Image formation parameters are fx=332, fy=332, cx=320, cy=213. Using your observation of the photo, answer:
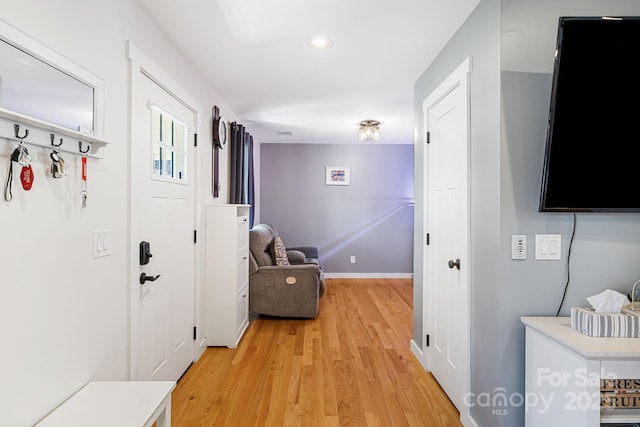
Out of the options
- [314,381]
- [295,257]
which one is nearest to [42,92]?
[314,381]

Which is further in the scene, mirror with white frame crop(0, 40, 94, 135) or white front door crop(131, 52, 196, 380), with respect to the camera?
white front door crop(131, 52, 196, 380)

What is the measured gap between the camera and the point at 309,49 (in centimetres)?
244

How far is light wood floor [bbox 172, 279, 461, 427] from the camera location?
2049mm

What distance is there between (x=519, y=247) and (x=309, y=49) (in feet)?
6.27

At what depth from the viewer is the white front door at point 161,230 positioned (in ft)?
6.19

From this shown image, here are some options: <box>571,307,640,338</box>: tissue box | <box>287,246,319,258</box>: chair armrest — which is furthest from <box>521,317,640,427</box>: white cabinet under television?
<box>287,246,319,258</box>: chair armrest

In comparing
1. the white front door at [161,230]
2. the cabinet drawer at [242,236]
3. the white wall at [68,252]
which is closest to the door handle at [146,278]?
the white front door at [161,230]

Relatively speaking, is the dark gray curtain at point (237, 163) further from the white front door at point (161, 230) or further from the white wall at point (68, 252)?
the white wall at point (68, 252)

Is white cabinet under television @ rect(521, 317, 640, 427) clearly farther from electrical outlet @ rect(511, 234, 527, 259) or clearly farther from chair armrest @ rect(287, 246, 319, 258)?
chair armrest @ rect(287, 246, 319, 258)

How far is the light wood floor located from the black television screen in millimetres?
1507

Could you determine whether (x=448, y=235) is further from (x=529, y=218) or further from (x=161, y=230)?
(x=161, y=230)

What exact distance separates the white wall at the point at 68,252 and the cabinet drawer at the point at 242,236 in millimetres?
1390

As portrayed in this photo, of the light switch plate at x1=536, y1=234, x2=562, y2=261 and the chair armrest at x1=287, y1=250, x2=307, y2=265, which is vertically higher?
the light switch plate at x1=536, y1=234, x2=562, y2=261

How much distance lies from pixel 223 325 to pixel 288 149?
3.70 meters
